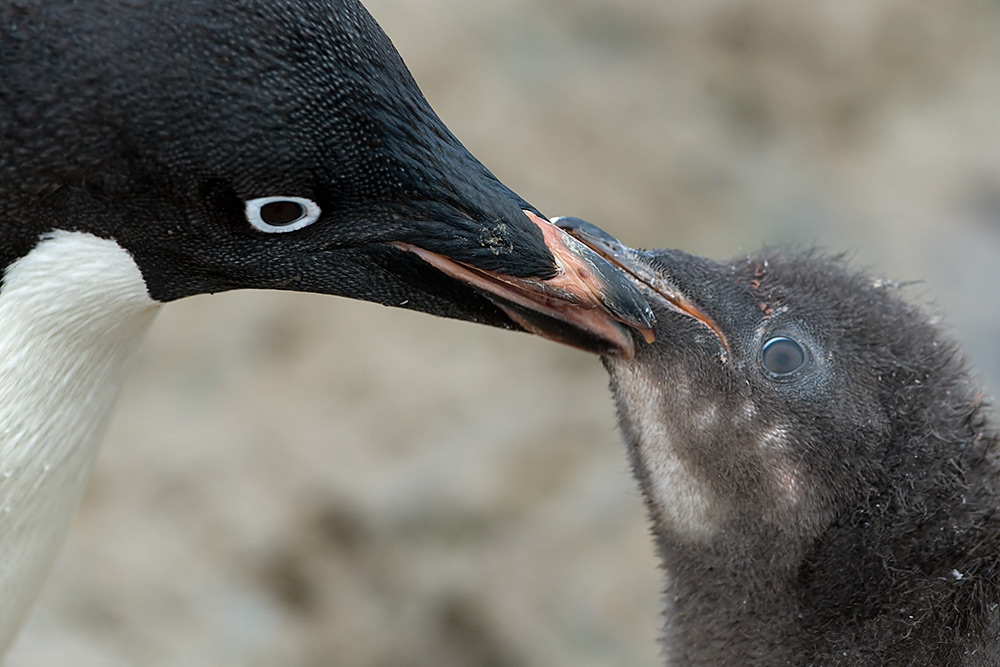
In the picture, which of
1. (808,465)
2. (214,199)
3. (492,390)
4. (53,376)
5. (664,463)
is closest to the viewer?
(214,199)

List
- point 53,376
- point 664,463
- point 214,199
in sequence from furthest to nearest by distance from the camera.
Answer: point 664,463 → point 53,376 → point 214,199

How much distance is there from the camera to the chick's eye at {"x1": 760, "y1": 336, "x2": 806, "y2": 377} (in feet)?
6.98

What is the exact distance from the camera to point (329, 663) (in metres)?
3.60

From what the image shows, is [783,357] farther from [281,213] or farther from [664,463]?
[281,213]

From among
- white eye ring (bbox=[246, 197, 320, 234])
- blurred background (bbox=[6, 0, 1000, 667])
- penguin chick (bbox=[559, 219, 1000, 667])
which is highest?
blurred background (bbox=[6, 0, 1000, 667])

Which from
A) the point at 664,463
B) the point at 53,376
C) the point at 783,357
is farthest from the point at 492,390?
the point at 53,376

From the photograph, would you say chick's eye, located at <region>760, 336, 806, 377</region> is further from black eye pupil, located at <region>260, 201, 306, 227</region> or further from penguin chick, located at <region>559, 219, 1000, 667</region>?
black eye pupil, located at <region>260, 201, 306, 227</region>

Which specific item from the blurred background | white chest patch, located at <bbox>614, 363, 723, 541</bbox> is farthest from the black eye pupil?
the blurred background

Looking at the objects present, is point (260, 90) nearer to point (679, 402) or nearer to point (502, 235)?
point (502, 235)

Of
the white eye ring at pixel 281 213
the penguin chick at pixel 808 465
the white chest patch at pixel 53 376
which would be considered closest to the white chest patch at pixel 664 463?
the penguin chick at pixel 808 465

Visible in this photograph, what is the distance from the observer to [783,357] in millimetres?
2133

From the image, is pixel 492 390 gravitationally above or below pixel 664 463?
above

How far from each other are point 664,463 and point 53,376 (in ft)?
3.54

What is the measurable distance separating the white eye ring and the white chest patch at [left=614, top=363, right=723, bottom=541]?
2.29 ft
